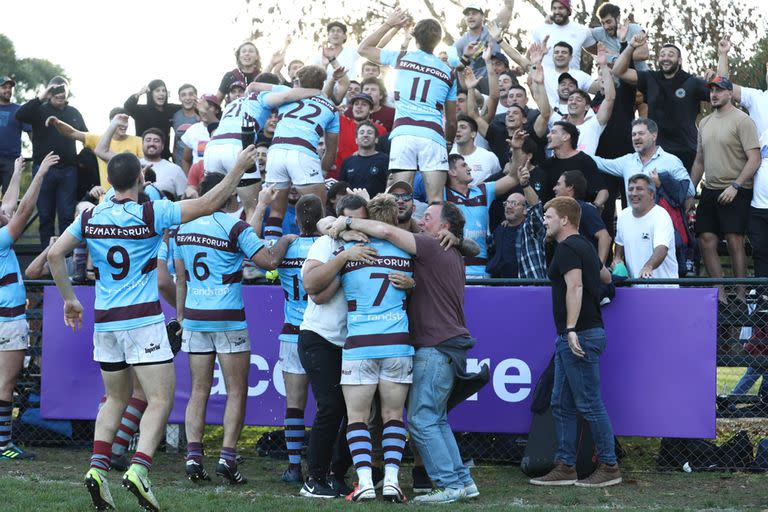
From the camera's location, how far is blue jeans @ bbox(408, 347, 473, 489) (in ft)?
25.7

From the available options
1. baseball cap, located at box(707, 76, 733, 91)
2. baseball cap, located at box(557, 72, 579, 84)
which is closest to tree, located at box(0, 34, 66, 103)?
baseball cap, located at box(557, 72, 579, 84)

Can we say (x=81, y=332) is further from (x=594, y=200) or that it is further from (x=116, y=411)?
(x=594, y=200)

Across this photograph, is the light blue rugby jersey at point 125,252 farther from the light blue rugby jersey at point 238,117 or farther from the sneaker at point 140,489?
the light blue rugby jersey at point 238,117

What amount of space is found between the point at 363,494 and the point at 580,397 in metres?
1.95

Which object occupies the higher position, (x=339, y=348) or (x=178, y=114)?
(x=178, y=114)

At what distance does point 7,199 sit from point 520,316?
17.1 ft

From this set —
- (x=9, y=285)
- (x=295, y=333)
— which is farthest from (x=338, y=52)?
(x=295, y=333)

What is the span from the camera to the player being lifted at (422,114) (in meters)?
11.0

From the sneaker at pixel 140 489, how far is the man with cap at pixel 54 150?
269 inches

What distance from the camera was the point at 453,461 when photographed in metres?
7.98

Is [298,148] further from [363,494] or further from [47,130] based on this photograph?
[47,130]

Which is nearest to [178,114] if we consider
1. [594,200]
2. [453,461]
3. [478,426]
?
[594,200]

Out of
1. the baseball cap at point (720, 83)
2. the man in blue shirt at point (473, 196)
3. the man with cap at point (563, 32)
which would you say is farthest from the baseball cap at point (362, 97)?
the baseball cap at point (720, 83)

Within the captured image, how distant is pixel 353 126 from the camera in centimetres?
1292
